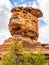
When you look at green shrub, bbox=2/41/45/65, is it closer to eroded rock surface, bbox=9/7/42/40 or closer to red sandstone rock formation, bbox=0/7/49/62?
red sandstone rock formation, bbox=0/7/49/62

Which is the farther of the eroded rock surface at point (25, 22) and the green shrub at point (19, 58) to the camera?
the eroded rock surface at point (25, 22)

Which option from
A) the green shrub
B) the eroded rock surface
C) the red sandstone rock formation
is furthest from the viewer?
the eroded rock surface

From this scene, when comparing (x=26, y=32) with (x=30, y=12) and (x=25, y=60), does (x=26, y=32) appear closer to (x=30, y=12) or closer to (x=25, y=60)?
(x=30, y=12)

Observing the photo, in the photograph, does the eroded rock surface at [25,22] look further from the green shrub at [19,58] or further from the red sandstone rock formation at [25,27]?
the green shrub at [19,58]

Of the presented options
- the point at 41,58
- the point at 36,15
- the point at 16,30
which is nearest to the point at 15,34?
the point at 16,30

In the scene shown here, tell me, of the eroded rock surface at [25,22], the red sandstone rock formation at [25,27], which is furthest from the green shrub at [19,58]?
the eroded rock surface at [25,22]

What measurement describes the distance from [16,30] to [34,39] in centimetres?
434

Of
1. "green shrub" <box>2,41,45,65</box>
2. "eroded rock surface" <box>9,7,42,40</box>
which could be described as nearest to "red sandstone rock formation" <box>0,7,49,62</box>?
"eroded rock surface" <box>9,7,42,40</box>

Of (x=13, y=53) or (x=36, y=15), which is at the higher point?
(x=36, y=15)

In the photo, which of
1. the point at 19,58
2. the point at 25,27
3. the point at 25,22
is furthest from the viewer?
the point at 25,22

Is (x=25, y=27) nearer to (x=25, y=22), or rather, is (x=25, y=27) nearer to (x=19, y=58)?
(x=25, y=22)

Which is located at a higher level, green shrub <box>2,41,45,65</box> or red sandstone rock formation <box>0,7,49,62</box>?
red sandstone rock formation <box>0,7,49,62</box>

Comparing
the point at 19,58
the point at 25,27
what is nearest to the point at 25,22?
the point at 25,27

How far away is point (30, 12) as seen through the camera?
3533 inches
